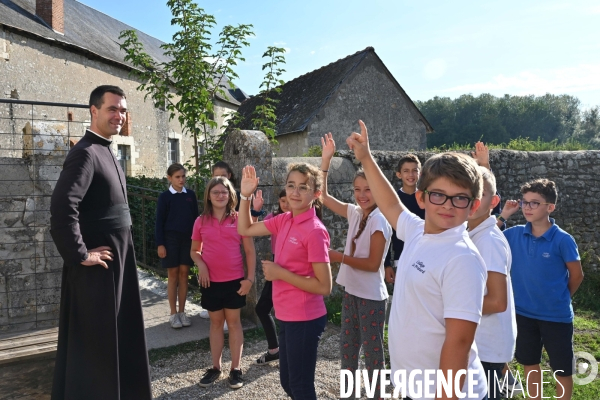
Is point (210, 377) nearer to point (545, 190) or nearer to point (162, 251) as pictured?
point (162, 251)

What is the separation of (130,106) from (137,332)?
56.4 feet

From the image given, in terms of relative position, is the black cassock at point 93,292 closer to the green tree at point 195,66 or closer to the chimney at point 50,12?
the green tree at point 195,66

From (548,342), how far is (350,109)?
13808 millimetres

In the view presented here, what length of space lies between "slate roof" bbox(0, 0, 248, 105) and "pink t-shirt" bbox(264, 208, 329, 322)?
961 cm

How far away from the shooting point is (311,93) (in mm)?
16922

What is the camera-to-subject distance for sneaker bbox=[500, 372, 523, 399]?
→ 3314mm

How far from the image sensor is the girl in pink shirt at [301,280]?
254cm

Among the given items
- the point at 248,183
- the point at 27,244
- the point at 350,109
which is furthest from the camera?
the point at 350,109

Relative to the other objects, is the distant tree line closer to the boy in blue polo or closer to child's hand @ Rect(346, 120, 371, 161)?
the boy in blue polo

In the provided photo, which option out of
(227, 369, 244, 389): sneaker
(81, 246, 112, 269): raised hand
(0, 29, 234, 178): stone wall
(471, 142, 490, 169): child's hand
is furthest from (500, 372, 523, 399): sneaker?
(0, 29, 234, 178): stone wall

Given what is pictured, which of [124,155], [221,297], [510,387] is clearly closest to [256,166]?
[221,297]

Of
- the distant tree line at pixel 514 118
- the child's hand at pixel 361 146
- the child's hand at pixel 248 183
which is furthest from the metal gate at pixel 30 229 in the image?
the distant tree line at pixel 514 118

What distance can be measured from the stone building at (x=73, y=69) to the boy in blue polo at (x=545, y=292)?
8.14 metres

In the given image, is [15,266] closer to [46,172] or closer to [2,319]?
[2,319]
